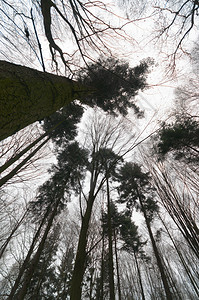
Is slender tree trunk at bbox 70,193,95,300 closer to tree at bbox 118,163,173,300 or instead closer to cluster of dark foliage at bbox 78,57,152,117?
cluster of dark foliage at bbox 78,57,152,117

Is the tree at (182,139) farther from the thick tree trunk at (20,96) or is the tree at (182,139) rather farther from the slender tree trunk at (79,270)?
the thick tree trunk at (20,96)

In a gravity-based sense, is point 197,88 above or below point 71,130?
below

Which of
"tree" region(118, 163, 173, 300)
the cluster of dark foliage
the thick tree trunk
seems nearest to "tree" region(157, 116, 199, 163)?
the cluster of dark foliage

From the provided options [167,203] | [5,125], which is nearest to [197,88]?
[167,203]

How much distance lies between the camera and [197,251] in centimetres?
332

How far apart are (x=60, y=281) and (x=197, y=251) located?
1127 cm

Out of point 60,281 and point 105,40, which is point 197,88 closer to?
point 105,40

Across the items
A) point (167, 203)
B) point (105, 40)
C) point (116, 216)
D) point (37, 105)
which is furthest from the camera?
point (116, 216)

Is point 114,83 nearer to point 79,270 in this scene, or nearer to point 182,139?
point 182,139

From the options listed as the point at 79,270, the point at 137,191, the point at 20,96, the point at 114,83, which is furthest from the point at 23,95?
the point at 137,191

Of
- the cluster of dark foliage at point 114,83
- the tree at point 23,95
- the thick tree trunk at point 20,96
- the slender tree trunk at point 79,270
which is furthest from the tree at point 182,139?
the thick tree trunk at point 20,96

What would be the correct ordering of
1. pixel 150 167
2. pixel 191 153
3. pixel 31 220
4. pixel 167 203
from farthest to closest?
pixel 31 220
pixel 150 167
pixel 191 153
pixel 167 203

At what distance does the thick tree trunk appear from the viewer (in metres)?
1.14

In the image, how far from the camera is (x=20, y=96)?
1.26m
